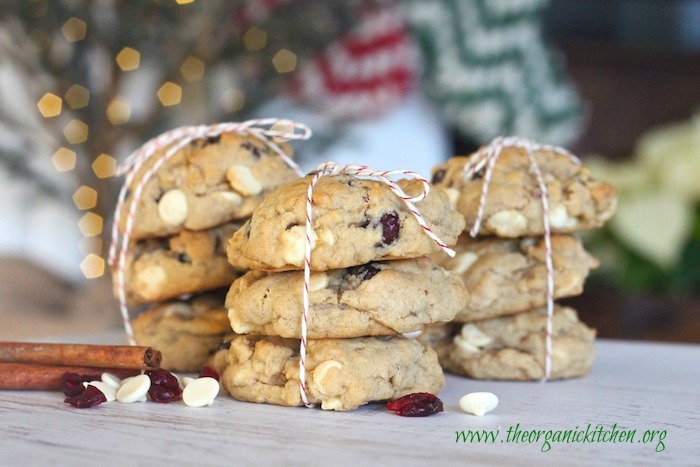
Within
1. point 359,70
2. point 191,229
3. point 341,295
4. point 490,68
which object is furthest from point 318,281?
point 490,68

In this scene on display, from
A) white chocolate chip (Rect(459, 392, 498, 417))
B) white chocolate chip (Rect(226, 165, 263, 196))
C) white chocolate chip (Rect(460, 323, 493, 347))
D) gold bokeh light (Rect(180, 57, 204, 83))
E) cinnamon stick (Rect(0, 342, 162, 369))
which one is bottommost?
white chocolate chip (Rect(460, 323, 493, 347))

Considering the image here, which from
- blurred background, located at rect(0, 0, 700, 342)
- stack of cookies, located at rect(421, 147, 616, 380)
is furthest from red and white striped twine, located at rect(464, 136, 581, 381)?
blurred background, located at rect(0, 0, 700, 342)

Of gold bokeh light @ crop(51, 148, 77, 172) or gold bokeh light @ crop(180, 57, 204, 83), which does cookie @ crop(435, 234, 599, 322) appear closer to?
gold bokeh light @ crop(180, 57, 204, 83)

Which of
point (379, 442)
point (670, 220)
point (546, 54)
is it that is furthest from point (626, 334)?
point (379, 442)

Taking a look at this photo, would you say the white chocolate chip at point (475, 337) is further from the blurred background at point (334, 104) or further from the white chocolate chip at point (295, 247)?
the blurred background at point (334, 104)

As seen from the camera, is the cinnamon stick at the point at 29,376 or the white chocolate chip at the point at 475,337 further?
the white chocolate chip at the point at 475,337

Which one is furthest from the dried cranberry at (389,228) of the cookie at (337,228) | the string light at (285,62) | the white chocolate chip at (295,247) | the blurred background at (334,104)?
the string light at (285,62)
